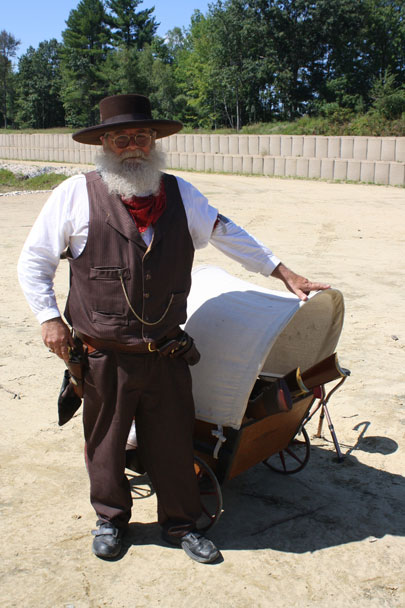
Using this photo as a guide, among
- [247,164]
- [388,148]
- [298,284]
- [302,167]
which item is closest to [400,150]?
[388,148]

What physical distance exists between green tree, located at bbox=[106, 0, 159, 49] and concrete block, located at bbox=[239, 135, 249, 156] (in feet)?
128

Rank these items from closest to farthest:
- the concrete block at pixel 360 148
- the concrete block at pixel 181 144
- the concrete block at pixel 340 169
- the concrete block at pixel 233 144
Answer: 1. the concrete block at pixel 340 169
2. the concrete block at pixel 360 148
3. the concrete block at pixel 233 144
4. the concrete block at pixel 181 144

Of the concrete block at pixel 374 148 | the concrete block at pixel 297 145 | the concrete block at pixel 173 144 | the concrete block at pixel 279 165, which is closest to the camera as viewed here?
the concrete block at pixel 374 148

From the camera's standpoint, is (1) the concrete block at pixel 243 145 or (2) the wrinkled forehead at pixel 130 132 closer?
(2) the wrinkled forehead at pixel 130 132

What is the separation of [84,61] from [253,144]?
34.5m

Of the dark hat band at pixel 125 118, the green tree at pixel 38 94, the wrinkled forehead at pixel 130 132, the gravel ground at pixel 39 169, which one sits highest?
the green tree at pixel 38 94

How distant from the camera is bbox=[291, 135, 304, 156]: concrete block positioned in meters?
21.0

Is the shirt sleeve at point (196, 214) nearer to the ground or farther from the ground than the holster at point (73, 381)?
farther from the ground

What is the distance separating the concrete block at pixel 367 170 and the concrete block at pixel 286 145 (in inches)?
169

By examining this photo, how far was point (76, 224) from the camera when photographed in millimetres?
2812

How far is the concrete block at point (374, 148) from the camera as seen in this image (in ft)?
61.5

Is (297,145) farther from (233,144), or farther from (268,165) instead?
(233,144)

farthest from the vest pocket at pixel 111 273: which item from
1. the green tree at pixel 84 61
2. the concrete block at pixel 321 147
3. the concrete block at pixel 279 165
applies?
the green tree at pixel 84 61

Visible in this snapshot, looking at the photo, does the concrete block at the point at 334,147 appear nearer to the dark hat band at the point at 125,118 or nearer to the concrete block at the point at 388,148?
the concrete block at the point at 388,148
